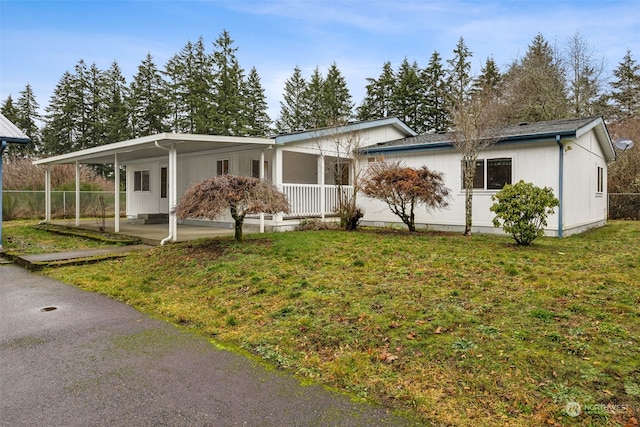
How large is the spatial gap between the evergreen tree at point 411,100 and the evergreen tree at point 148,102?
64.9 feet

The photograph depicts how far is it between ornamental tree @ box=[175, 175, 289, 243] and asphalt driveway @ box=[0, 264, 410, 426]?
3352mm

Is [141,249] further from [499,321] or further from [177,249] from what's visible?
[499,321]

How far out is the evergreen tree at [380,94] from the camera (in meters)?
34.7

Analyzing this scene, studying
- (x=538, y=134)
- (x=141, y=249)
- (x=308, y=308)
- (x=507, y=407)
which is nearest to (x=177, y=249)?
(x=141, y=249)

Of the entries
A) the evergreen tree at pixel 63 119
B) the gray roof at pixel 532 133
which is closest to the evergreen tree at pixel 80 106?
the evergreen tree at pixel 63 119

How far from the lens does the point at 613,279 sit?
5.62 meters

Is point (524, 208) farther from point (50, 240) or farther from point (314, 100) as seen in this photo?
point (314, 100)

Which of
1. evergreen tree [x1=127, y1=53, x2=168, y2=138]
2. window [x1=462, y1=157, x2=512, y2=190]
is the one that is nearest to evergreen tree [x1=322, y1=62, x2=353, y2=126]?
evergreen tree [x1=127, y1=53, x2=168, y2=138]

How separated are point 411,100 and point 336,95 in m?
7.48

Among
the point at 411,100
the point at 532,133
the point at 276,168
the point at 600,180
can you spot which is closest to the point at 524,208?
the point at 532,133

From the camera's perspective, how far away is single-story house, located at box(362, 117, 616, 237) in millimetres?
10539

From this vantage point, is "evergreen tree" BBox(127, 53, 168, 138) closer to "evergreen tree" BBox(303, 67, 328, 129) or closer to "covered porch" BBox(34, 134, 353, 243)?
"evergreen tree" BBox(303, 67, 328, 129)

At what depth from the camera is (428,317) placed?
13.8ft

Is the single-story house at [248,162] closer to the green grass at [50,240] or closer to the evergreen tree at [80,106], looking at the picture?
the green grass at [50,240]
